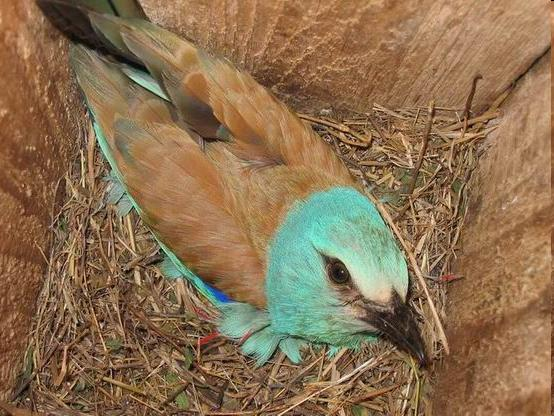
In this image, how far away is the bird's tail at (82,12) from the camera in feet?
8.07

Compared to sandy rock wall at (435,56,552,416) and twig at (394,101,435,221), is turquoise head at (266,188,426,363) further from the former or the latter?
twig at (394,101,435,221)

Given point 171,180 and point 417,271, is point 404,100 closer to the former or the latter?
point 417,271

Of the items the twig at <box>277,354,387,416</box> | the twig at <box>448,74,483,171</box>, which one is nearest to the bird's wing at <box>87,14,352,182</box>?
the twig at <box>448,74,483,171</box>

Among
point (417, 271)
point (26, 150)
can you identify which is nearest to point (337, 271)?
point (417, 271)

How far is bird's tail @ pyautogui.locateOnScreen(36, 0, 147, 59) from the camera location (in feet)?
8.07

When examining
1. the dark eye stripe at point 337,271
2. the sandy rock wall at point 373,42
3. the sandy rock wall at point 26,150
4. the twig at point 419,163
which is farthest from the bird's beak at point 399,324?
the sandy rock wall at point 26,150

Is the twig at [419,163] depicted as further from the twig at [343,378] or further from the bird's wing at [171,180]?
the bird's wing at [171,180]

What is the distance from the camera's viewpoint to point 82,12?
2.52 m

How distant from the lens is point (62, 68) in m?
2.71

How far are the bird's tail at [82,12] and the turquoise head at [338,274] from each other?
94 cm

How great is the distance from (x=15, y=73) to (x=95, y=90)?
416mm

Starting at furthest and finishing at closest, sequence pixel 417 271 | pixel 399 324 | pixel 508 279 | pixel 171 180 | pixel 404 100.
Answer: pixel 404 100
pixel 417 271
pixel 171 180
pixel 399 324
pixel 508 279

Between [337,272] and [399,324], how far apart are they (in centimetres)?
28

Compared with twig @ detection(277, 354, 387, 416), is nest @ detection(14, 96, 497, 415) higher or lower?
higher
